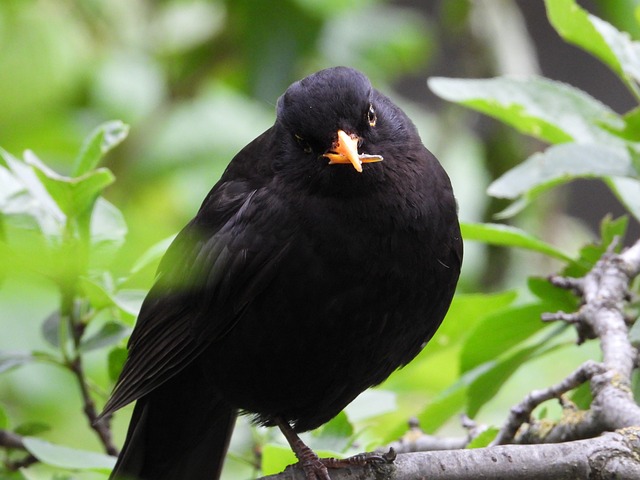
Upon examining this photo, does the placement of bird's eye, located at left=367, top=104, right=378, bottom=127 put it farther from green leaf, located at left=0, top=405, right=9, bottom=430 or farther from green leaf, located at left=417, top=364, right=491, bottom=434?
green leaf, located at left=0, top=405, right=9, bottom=430

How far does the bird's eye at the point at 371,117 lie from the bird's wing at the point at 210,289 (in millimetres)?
325

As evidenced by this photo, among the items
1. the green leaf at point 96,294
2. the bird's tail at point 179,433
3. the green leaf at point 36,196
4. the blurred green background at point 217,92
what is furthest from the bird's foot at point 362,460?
the blurred green background at point 217,92

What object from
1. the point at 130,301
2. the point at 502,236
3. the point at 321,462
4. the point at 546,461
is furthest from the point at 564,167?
the point at 130,301

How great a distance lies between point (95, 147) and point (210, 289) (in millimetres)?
524

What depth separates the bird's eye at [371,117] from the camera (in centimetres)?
260

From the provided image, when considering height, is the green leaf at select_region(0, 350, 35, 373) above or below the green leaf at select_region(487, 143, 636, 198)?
below

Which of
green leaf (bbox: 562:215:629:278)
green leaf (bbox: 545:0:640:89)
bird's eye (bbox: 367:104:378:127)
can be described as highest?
green leaf (bbox: 545:0:640:89)

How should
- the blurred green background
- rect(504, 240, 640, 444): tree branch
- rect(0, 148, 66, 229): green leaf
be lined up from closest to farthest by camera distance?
rect(0, 148, 66, 229): green leaf < rect(504, 240, 640, 444): tree branch < the blurred green background

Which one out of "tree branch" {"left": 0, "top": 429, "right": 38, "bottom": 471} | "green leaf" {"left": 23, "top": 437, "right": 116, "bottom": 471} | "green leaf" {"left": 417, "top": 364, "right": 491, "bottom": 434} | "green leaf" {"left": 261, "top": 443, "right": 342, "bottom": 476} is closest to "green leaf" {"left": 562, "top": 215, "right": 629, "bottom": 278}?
"green leaf" {"left": 417, "top": 364, "right": 491, "bottom": 434}

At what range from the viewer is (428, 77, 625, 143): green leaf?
9.48ft

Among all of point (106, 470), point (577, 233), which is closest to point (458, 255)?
point (106, 470)

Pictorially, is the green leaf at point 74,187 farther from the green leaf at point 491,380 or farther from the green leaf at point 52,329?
the green leaf at point 491,380

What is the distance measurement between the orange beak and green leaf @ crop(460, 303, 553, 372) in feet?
2.06

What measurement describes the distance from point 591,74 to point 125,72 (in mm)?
6029
